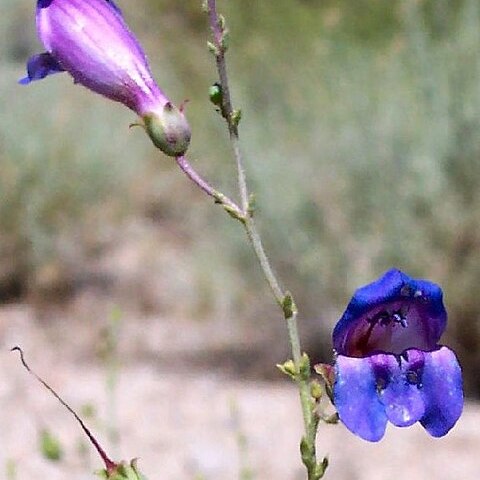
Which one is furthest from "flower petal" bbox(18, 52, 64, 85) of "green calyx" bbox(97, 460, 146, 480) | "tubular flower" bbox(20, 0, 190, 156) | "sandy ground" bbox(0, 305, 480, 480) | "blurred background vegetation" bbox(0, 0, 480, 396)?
"blurred background vegetation" bbox(0, 0, 480, 396)

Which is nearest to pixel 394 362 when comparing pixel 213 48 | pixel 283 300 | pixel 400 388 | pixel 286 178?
pixel 400 388

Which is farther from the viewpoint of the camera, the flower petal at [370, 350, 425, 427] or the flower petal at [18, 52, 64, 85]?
the flower petal at [18, 52, 64, 85]

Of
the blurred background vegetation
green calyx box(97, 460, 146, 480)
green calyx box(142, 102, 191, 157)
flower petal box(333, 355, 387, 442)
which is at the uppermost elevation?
the blurred background vegetation

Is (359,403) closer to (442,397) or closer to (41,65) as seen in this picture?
(442,397)

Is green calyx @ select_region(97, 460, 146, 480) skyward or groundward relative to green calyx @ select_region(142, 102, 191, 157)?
groundward

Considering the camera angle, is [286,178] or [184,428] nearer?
[184,428]

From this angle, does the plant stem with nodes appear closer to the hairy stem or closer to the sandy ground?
the hairy stem

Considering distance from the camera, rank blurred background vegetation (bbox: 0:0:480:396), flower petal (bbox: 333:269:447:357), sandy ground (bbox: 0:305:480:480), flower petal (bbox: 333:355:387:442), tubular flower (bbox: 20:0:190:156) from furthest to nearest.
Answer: blurred background vegetation (bbox: 0:0:480:396) < sandy ground (bbox: 0:305:480:480) < tubular flower (bbox: 20:0:190:156) < flower petal (bbox: 333:269:447:357) < flower petal (bbox: 333:355:387:442)
